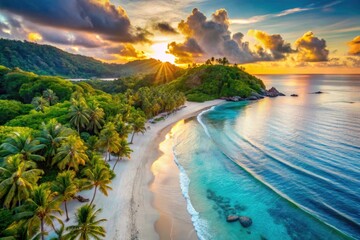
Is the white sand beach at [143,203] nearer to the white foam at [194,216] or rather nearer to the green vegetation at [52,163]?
the white foam at [194,216]

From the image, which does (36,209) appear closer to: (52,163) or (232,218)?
(52,163)

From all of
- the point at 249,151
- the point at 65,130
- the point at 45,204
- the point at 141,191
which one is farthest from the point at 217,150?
the point at 45,204

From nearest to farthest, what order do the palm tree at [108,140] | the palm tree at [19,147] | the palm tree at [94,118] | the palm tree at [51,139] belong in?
the palm tree at [19,147] → the palm tree at [51,139] → the palm tree at [108,140] → the palm tree at [94,118]

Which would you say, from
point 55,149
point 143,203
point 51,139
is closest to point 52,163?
point 55,149

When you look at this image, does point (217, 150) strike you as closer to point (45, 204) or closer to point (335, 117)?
point (45, 204)

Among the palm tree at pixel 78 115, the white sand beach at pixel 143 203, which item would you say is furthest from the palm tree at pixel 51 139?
the palm tree at pixel 78 115

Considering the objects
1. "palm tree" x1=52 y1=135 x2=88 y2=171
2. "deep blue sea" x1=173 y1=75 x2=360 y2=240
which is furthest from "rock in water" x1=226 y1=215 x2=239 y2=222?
"palm tree" x1=52 y1=135 x2=88 y2=171

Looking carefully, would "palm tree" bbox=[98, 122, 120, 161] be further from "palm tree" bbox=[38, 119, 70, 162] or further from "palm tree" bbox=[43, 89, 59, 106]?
"palm tree" bbox=[43, 89, 59, 106]
